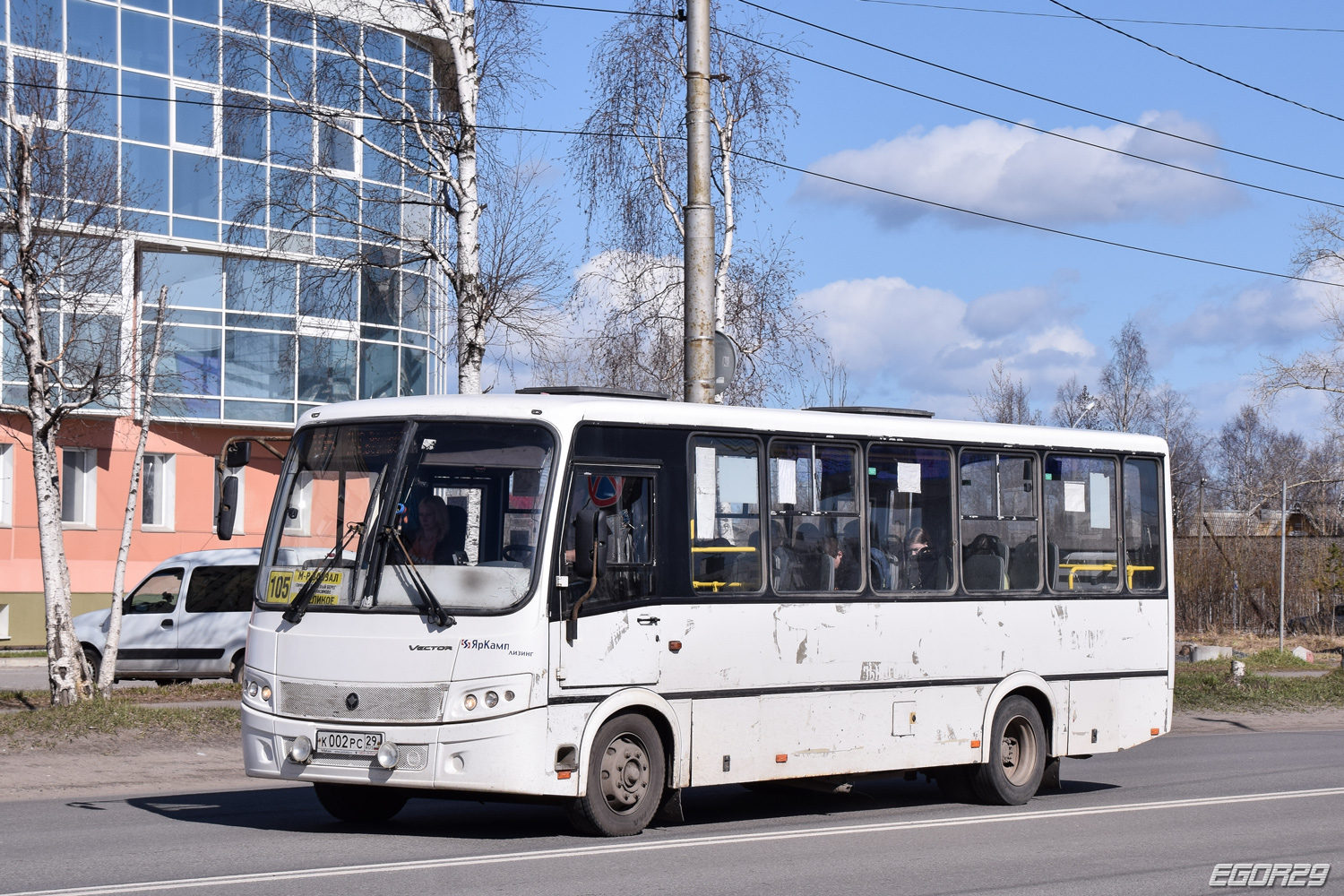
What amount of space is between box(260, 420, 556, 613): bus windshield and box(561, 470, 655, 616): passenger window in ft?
0.93

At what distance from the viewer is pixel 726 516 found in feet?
37.4

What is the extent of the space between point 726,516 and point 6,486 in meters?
28.1

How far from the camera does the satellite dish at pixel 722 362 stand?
16.3 metres

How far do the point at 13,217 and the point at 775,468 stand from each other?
997 centimetres

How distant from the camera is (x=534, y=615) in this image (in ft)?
32.9

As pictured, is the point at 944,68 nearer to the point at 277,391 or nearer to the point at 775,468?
the point at 775,468

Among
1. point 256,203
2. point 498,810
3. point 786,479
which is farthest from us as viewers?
point 256,203

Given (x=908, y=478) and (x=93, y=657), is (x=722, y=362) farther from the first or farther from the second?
(x=93, y=657)

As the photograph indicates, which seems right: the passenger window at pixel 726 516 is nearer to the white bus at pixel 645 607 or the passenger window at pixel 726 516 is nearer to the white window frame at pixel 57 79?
the white bus at pixel 645 607

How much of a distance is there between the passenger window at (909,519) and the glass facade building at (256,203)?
975 cm

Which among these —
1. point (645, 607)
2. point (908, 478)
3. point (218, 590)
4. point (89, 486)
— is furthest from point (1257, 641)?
point (645, 607)

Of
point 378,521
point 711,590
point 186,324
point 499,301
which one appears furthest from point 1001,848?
point 186,324

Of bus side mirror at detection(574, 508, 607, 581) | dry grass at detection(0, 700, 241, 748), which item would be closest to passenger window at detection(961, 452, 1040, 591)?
bus side mirror at detection(574, 508, 607, 581)

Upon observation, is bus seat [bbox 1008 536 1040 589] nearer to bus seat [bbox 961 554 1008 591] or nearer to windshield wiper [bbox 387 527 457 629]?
bus seat [bbox 961 554 1008 591]
